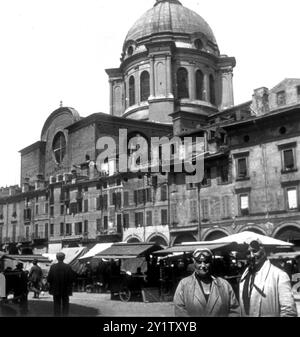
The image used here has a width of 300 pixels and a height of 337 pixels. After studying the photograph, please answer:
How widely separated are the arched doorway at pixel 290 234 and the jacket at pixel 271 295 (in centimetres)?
2577

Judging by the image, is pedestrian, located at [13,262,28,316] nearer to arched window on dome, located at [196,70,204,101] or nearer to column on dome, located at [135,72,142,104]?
column on dome, located at [135,72,142,104]

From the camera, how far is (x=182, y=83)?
58.5 meters

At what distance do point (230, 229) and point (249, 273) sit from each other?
2865 cm

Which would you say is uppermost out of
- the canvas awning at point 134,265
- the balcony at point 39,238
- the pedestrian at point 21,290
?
the balcony at point 39,238

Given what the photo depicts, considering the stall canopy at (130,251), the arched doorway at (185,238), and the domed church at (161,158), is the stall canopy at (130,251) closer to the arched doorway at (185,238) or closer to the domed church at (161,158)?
the domed church at (161,158)

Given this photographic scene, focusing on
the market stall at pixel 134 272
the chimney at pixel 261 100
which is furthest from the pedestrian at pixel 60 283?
the chimney at pixel 261 100

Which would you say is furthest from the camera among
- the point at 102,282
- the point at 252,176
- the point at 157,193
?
the point at 157,193

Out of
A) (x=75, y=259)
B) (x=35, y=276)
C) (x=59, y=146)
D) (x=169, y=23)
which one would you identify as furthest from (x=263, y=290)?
(x=169, y=23)

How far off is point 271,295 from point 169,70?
53683 millimetres

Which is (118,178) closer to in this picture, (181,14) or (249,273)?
(181,14)

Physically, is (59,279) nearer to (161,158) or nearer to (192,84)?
(161,158)

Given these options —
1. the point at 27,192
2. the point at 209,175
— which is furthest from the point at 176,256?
the point at 27,192

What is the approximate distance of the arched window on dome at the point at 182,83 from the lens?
2295 inches
